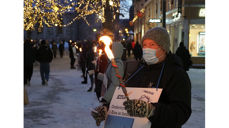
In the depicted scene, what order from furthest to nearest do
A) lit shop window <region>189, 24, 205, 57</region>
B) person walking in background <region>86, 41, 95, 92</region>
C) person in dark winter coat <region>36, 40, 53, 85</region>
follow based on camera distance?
1. lit shop window <region>189, 24, 205, 57</region>
2. person in dark winter coat <region>36, 40, 53, 85</region>
3. person walking in background <region>86, 41, 95, 92</region>

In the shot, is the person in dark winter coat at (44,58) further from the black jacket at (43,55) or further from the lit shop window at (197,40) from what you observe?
the lit shop window at (197,40)

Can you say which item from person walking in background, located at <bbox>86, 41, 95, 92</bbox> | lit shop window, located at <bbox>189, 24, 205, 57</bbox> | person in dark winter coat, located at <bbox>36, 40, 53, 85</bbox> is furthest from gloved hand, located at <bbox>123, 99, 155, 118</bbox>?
lit shop window, located at <bbox>189, 24, 205, 57</bbox>

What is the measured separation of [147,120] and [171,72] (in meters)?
0.41

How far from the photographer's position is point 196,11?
23.0 meters

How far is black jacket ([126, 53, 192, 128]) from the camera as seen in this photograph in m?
2.19

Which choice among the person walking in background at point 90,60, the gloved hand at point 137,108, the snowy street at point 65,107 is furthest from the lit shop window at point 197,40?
the gloved hand at point 137,108

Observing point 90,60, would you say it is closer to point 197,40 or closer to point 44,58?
point 44,58

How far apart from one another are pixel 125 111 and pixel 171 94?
0.38 m

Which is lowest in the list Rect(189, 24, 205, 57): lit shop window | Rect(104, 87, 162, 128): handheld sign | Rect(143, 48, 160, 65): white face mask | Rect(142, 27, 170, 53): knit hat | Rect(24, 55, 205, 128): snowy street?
Rect(24, 55, 205, 128): snowy street

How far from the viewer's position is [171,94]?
2.26 m

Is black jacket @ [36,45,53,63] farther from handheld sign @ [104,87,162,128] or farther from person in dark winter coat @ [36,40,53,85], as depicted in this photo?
handheld sign @ [104,87,162,128]
